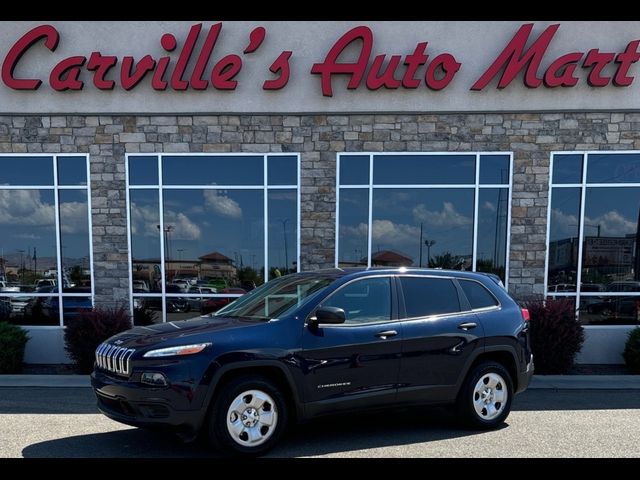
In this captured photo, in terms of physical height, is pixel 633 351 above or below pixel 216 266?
below

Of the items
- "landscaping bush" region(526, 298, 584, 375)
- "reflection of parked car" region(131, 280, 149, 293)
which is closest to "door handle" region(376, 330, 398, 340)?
"landscaping bush" region(526, 298, 584, 375)

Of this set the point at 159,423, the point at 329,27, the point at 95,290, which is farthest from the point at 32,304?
the point at 329,27

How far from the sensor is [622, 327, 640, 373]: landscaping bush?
8.45 m

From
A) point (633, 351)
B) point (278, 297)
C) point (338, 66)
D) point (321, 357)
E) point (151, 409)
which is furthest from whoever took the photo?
point (338, 66)

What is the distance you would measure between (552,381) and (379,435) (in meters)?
4.10

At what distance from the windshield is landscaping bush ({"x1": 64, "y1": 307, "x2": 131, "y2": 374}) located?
3.82 meters

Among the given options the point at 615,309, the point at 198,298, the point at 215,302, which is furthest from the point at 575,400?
the point at 198,298

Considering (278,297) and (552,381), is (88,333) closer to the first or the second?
(278,297)

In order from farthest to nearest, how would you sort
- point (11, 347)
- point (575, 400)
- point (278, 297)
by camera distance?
point (11, 347)
point (575, 400)
point (278, 297)

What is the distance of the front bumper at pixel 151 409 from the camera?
4.13 m

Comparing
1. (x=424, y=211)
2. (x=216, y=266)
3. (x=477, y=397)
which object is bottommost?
(x=477, y=397)

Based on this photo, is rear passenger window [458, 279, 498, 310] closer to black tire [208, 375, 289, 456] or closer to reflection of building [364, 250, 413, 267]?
black tire [208, 375, 289, 456]

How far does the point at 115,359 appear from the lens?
14.5 feet

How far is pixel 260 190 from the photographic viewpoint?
9422mm
